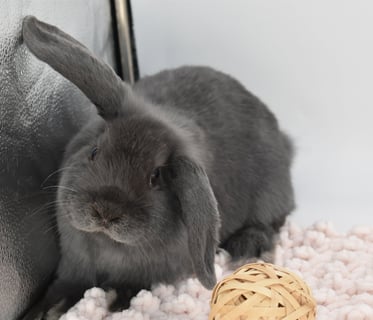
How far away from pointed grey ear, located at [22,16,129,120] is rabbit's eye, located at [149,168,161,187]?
196 millimetres

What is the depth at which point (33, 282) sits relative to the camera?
156 centimetres

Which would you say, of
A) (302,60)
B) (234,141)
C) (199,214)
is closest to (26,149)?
(199,214)

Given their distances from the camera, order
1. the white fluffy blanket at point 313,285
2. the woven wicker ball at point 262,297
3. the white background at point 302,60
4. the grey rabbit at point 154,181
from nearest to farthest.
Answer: the woven wicker ball at point 262,297, the grey rabbit at point 154,181, the white fluffy blanket at point 313,285, the white background at point 302,60

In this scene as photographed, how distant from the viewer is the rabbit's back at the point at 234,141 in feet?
5.67

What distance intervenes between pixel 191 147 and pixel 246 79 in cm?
83

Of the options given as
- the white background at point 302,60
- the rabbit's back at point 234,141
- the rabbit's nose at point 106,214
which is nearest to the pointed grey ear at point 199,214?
the rabbit's nose at point 106,214

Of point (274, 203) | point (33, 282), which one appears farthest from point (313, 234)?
point (33, 282)

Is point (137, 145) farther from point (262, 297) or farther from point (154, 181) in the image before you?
point (262, 297)

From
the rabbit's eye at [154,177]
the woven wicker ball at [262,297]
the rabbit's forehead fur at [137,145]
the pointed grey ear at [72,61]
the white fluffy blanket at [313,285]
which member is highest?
the pointed grey ear at [72,61]

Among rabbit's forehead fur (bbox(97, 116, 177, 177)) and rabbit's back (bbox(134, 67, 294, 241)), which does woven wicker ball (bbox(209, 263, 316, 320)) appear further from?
rabbit's back (bbox(134, 67, 294, 241))

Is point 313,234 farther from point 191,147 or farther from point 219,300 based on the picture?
point 219,300

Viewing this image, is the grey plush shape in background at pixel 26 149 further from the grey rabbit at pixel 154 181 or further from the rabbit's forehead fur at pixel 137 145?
the rabbit's forehead fur at pixel 137 145

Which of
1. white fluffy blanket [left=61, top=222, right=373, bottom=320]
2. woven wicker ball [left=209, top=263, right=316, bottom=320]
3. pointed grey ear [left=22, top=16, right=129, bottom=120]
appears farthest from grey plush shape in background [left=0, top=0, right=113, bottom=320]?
woven wicker ball [left=209, top=263, right=316, bottom=320]

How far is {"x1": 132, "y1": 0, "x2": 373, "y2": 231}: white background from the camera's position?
2.17 meters
